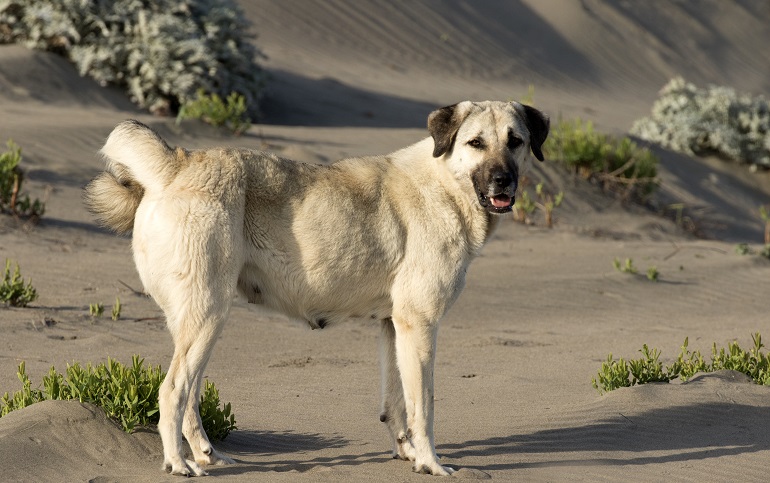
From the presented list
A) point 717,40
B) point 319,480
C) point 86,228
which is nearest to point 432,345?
point 319,480

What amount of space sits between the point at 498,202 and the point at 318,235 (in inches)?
39.5

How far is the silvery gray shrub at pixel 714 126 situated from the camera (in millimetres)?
19547

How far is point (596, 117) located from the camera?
2634cm

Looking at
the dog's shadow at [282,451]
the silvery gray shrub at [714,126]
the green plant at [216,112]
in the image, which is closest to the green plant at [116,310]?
the dog's shadow at [282,451]

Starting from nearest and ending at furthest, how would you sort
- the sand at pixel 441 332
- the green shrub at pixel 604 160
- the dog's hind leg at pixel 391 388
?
the sand at pixel 441 332
the dog's hind leg at pixel 391 388
the green shrub at pixel 604 160

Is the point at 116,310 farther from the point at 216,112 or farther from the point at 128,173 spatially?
the point at 216,112

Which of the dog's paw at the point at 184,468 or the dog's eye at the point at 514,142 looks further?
the dog's eye at the point at 514,142

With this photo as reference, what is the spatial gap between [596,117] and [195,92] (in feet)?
43.1

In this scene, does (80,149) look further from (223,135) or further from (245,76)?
(245,76)

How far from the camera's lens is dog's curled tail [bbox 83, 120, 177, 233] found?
5.44 metres

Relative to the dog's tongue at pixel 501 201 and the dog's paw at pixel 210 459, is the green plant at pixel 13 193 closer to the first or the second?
the dog's paw at pixel 210 459

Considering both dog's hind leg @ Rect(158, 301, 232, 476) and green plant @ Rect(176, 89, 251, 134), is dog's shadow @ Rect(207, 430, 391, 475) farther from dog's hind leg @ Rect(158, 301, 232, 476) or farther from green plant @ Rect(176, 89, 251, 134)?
green plant @ Rect(176, 89, 251, 134)

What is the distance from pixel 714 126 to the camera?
1961 cm

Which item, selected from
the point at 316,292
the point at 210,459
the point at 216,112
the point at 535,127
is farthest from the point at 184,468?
the point at 216,112
